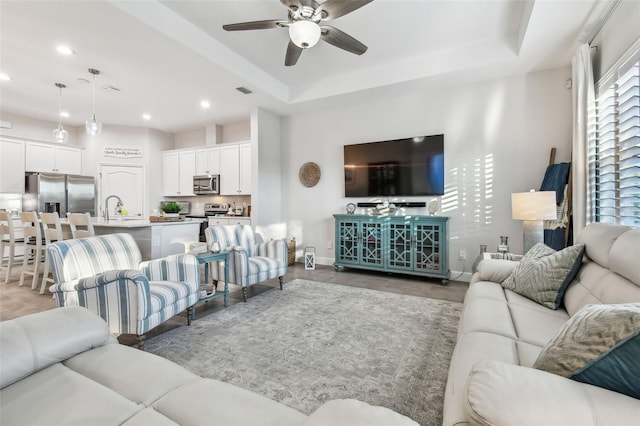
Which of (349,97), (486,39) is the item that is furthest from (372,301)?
(486,39)

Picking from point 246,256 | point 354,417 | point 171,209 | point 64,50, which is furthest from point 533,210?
point 171,209

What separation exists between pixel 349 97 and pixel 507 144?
2.29 m

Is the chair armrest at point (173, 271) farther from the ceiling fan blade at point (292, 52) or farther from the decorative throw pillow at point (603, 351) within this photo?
the decorative throw pillow at point (603, 351)

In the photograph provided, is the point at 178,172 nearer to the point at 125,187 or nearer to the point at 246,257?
the point at 125,187

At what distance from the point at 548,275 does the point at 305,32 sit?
242 centimetres

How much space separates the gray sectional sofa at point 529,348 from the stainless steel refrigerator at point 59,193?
727cm

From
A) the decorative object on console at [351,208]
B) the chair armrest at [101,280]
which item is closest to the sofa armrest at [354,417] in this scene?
the chair armrest at [101,280]

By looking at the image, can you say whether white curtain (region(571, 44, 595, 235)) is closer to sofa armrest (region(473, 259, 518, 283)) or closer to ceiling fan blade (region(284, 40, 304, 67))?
sofa armrest (region(473, 259, 518, 283))

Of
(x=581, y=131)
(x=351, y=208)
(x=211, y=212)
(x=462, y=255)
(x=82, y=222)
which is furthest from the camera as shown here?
(x=211, y=212)

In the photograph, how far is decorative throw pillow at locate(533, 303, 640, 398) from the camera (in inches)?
27.3

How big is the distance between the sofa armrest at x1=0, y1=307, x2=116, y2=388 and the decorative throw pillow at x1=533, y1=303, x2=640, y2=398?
1.58 meters

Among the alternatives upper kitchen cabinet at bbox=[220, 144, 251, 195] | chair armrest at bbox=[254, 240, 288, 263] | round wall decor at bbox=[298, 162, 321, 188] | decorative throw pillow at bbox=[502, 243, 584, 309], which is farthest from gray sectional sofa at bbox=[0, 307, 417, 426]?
upper kitchen cabinet at bbox=[220, 144, 251, 195]

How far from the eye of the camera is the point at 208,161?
243 inches

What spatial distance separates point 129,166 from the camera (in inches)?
255
